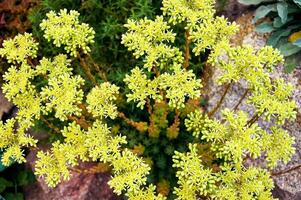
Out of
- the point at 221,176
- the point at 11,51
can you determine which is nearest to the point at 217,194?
the point at 221,176

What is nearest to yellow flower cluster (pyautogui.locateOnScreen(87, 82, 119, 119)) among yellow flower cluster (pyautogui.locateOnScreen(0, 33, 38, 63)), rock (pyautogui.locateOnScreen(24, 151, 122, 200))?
yellow flower cluster (pyautogui.locateOnScreen(0, 33, 38, 63))

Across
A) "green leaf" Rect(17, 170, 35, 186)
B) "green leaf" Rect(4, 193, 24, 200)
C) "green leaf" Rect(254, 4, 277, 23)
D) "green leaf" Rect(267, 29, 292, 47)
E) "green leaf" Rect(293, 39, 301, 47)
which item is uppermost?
"green leaf" Rect(254, 4, 277, 23)

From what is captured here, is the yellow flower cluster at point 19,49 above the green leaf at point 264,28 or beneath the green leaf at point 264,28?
above

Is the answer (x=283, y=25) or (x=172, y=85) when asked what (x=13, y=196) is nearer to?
(x=172, y=85)

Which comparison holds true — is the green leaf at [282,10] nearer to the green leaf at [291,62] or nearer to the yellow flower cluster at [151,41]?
the green leaf at [291,62]

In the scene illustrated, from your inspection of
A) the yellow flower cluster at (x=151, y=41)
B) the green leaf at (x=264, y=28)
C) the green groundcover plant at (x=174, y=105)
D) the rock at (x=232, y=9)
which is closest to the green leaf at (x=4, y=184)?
the green groundcover plant at (x=174, y=105)

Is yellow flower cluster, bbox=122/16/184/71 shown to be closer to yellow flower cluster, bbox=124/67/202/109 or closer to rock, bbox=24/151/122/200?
yellow flower cluster, bbox=124/67/202/109

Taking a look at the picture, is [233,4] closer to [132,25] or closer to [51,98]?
[132,25]

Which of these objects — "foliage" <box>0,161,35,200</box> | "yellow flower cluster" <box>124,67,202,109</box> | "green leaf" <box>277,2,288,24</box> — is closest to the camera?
"yellow flower cluster" <box>124,67,202,109</box>
